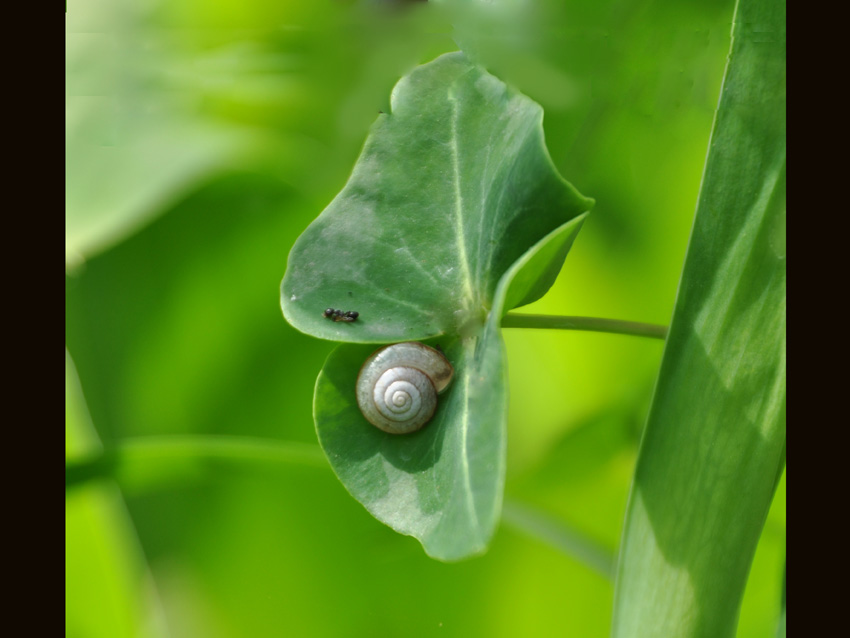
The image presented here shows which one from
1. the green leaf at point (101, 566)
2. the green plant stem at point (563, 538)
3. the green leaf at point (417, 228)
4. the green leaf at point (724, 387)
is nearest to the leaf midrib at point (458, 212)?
the green leaf at point (417, 228)

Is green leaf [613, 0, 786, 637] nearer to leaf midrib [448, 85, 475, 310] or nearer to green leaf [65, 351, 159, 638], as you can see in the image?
leaf midrib [448, 85, 475, 310]

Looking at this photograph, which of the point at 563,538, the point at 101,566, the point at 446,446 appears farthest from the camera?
the point at 101,566

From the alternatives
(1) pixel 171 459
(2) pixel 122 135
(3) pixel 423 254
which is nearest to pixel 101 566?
(1) pixel 171 459

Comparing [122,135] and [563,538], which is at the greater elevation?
[122,135]

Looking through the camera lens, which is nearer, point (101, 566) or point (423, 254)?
point (423, 254)

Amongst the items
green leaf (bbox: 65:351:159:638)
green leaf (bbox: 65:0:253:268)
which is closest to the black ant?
green leaf (bbox: 65:0:253:268)

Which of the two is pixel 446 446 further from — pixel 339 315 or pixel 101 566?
pixel 101 566

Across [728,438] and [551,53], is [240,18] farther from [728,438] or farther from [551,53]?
[728,438]
